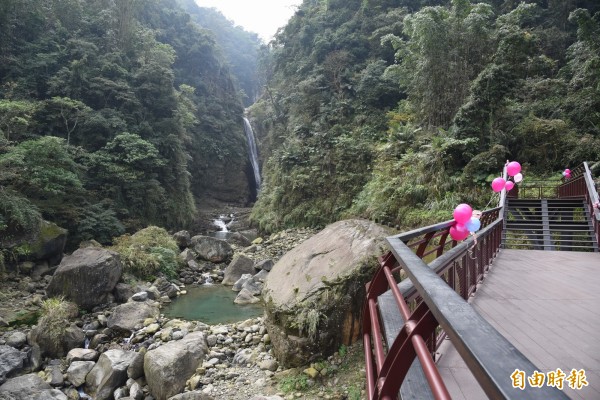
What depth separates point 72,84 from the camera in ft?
58.7

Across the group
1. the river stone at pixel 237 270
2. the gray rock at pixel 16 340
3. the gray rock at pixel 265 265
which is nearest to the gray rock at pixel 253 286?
the river stone at pixel 237 270

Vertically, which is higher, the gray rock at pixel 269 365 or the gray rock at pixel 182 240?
the gray rock at pixel 182 240

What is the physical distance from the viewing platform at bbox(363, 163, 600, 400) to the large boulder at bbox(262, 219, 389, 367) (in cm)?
154

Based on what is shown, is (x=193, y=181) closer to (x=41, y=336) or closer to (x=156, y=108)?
(x=156, y=108)

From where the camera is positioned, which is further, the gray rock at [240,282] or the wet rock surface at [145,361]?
the gray rock at [240,282]

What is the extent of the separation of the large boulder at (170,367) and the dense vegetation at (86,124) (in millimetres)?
7981

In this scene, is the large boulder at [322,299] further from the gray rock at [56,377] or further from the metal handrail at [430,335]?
the gray rock at [56,377]

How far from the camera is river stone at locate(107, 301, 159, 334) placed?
8.37 meters

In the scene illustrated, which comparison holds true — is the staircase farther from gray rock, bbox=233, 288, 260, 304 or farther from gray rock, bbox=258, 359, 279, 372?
gray rock, bbox=233, 288, 260, 304

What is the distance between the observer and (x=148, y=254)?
12.4 metres

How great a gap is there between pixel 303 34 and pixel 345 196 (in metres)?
17.4

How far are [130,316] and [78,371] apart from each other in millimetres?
2084

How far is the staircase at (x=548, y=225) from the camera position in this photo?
8594 mm

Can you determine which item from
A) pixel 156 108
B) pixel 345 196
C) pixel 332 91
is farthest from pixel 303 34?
pixel 345 196
